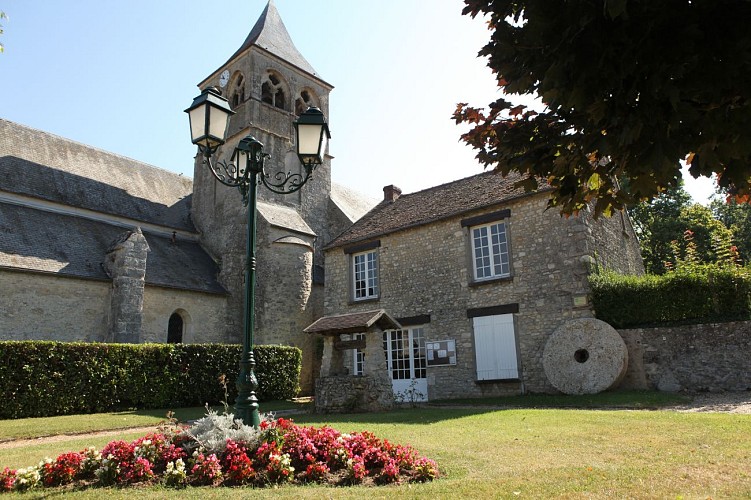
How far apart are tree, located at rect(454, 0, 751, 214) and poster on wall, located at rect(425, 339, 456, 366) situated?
11650 mm

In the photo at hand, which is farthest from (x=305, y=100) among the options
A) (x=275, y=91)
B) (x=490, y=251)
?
(x=490, y=251)

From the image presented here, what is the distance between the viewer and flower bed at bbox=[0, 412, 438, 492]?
4.47m

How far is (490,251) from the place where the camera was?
14.2m

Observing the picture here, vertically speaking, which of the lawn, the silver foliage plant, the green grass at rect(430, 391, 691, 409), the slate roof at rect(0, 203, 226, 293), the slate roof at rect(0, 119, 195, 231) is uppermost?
the slate roof at rect(0, 119, 195, 231)

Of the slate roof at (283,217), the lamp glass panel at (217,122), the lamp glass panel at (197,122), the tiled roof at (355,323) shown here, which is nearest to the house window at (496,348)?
the tiled roof at (355,323)

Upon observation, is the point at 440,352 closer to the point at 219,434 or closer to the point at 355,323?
the point at 355,323

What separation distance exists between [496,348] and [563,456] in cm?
837

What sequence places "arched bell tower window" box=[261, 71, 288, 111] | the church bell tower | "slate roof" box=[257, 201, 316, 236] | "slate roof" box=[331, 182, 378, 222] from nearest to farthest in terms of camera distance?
the church bell tower
"slate roof" box=[257, 201, 316, 236]
"arched bell tower window" box=[261, 71, 288, 111]
"slate roof" box=[331, 182, 378, 222]

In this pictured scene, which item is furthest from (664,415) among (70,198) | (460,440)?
(70,198)

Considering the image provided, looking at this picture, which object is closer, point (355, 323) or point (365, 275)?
point (355, 323)

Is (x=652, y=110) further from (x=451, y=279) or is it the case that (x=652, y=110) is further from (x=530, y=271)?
(x=451, y=279)

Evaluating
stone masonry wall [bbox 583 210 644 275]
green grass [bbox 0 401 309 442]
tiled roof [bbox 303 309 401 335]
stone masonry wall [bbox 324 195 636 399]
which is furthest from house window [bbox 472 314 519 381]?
green grass [bbox 0 401 309 442]

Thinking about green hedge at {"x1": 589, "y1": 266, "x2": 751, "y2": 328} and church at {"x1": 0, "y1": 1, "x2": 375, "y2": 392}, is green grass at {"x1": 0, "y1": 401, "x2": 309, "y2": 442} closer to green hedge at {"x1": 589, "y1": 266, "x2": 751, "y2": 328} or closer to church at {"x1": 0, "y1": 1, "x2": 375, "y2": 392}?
church at {"x1": 0, "y1": 1, "x2": 375, "y2": 392}

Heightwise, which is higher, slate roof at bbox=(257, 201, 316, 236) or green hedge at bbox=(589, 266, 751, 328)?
slate roof at bbox=(257, 201, 316, 236)
